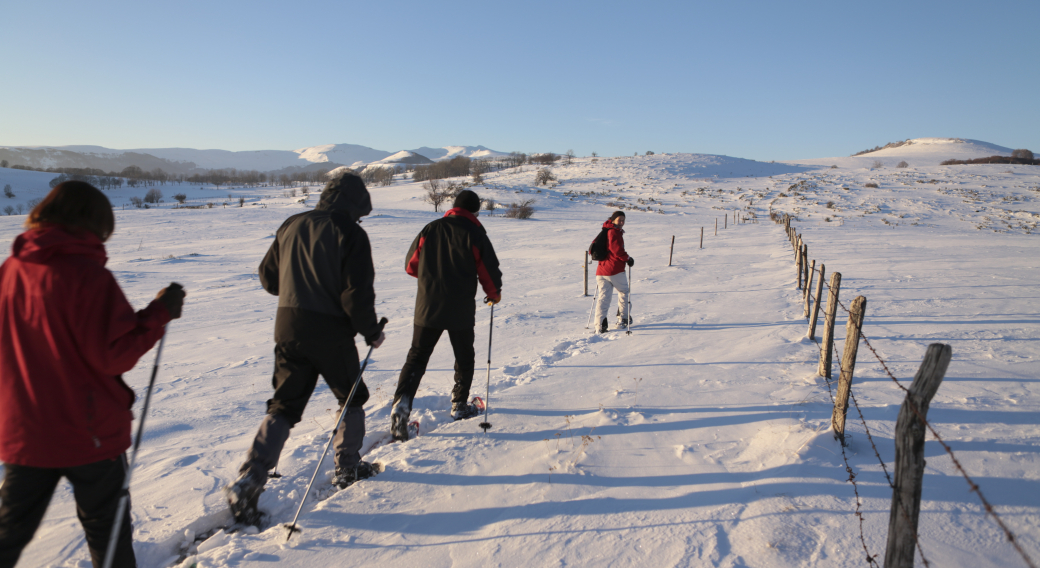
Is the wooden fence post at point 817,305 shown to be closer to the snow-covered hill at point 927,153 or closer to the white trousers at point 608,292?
the white trousers at point 608,292

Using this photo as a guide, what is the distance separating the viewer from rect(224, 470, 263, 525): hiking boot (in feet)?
9.11

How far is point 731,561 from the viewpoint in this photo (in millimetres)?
2547

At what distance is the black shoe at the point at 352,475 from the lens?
10.6 feet

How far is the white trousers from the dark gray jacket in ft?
15.8

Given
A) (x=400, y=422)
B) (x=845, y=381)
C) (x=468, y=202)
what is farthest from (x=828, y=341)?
(x=400, y=422)

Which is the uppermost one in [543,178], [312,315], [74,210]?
[543,178]

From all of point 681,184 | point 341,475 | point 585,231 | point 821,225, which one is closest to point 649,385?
point 341,475

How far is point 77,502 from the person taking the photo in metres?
2.03

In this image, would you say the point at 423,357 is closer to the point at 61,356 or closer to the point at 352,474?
the point at 352,474

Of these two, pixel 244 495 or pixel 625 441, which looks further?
pixel 625 441

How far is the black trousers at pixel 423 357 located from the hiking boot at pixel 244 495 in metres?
1.21

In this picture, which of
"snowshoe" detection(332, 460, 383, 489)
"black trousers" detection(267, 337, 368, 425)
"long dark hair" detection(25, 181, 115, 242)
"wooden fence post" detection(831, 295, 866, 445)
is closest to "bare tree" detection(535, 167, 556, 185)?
"wooden fence post" detection(831, 295, 866, 445)

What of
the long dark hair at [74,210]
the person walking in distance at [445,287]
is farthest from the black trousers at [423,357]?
the long dark hair at [74,210]

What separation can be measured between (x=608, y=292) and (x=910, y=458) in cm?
529
